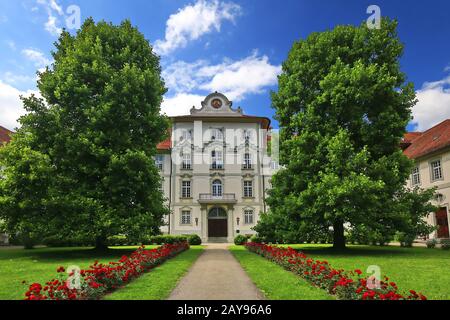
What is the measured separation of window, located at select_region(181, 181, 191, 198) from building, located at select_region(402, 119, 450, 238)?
22.6 m

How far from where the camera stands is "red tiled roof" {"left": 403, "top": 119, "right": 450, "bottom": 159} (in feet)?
90.2

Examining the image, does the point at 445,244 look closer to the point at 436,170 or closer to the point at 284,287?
the point at 436,170

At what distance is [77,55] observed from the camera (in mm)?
19172

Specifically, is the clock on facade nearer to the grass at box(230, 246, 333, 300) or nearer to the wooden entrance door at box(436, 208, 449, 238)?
the wooden entrance door at box(436, 208, 449, 238)

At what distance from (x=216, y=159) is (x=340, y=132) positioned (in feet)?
80.4

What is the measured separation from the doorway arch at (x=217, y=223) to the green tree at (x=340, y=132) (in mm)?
19773

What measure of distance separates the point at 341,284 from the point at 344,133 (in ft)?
37.6

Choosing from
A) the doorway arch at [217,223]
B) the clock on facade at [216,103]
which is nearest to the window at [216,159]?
the doorway arch at [217,223]

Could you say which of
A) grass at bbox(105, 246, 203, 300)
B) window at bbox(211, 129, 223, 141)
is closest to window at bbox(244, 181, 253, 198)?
window at bbox(211, 129, 223, 141)

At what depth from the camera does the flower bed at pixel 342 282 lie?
6.17 m

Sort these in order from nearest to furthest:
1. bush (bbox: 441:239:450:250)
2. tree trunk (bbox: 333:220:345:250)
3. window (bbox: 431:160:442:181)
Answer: tree trunk (bbox: 333:220:345:250)
bush (bbox: 441:239:450:250)
window (bbox: 431:160:442:181)

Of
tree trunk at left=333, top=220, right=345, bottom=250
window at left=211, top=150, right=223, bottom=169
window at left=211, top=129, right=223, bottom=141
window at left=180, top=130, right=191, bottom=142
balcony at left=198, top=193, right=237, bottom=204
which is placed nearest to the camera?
tree trunk at left=333, top=220, right=345, bottom=250
